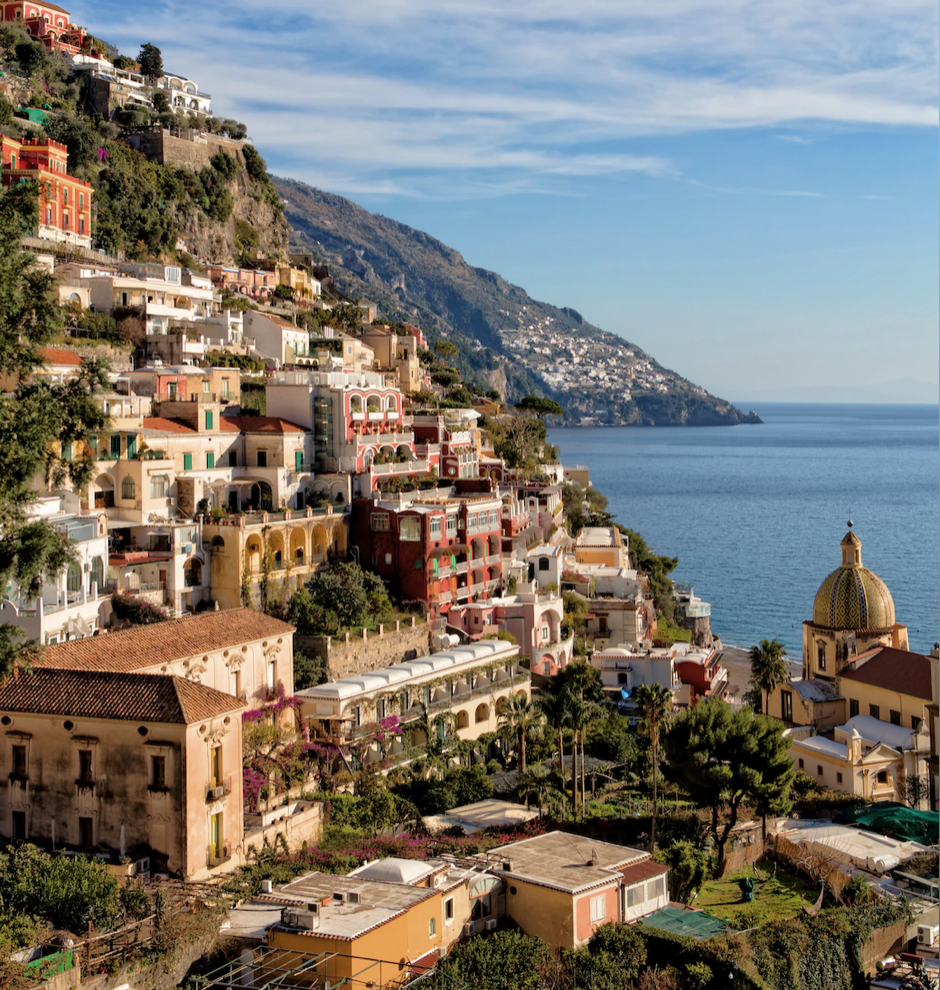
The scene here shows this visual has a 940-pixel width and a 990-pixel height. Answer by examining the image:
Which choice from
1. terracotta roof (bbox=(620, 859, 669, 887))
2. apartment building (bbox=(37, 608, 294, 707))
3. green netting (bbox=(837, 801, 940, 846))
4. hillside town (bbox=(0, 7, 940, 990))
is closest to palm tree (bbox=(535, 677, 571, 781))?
hillside town (bbox=(0, 7, 940, 990))

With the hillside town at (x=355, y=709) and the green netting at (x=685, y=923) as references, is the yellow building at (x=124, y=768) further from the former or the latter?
the green netting at (x=685, y=923)

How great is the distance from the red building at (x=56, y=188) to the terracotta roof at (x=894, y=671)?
4016 centimetres

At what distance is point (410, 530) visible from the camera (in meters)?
46.3

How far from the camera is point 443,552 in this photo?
4684 centimetres

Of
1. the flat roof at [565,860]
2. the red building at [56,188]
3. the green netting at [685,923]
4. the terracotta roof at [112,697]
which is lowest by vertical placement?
the green netting at [685,923]

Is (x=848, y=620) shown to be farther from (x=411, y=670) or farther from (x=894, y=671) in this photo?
(x=411, y=670)

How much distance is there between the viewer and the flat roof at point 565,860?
25969 mm

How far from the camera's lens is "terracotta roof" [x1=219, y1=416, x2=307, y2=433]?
47438 mm

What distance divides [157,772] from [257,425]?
24.0 meters

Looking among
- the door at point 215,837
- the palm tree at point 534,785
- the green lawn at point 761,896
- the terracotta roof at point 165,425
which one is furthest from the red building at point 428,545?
the door at point 215,837

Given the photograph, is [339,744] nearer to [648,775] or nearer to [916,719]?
[648,775]

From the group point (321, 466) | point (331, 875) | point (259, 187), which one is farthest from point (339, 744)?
point (259, 187)

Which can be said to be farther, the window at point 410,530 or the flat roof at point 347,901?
the window at point 410,530

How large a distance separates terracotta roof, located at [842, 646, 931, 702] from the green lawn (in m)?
12.4
